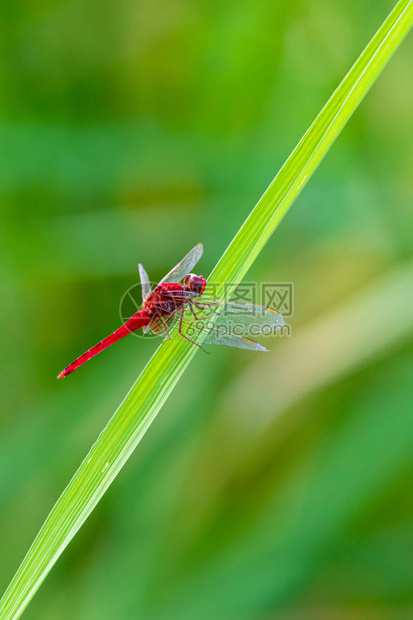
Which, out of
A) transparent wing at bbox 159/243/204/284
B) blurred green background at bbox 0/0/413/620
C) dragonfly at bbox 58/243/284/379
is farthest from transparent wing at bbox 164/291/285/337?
blurred green background at bbox 0/0/413/620

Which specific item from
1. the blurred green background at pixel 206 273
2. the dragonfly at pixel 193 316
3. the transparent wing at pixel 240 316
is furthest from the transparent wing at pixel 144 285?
the blurred green background at pixel 206 273

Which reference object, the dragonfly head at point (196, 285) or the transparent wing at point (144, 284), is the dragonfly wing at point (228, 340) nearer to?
the dragonfly head at point (196, 285)

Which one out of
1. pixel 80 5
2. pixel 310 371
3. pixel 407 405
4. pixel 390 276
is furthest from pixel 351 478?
pixel 80 5

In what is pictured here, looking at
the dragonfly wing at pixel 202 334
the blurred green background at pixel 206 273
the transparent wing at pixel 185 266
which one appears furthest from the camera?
the transparent wing at pixel 185 266

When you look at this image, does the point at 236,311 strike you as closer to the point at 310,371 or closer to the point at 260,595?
the point at 310,371

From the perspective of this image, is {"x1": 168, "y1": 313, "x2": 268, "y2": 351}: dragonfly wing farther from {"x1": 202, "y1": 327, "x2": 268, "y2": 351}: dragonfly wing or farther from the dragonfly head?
the dragonfly head
